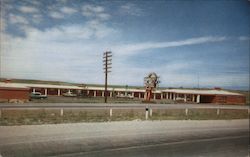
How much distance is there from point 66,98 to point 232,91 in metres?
4.36

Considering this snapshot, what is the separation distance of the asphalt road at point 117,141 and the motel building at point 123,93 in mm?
522

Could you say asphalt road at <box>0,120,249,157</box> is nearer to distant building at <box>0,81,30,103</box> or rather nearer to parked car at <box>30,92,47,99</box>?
distant building at <box>0,81,30,103</box>

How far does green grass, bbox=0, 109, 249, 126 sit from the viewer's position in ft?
14.7

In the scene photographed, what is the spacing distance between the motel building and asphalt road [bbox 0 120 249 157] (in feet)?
1.71

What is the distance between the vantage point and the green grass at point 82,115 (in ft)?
14.7

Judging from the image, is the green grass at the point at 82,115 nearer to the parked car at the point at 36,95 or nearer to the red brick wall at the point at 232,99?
the parked car at the point at 36,95

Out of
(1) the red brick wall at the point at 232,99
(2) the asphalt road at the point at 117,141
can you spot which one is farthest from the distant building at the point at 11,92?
(1) the red brick wall at the point at 232,99

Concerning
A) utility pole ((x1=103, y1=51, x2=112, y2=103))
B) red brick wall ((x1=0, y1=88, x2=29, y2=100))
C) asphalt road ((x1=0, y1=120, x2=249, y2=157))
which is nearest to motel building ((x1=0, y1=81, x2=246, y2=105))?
red brick wall ((x1=0, y1=88, x2=29, y2=100))

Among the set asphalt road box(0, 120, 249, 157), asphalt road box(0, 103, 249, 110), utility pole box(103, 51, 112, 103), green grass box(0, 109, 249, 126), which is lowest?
asphalt road box(0, 120, 249, 157)

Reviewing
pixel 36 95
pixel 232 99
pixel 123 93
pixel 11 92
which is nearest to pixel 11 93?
pixel 11 92

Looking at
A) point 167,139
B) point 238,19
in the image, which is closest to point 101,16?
point 167,139

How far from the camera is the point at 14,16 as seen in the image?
13.5 feet

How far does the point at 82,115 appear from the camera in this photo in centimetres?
557

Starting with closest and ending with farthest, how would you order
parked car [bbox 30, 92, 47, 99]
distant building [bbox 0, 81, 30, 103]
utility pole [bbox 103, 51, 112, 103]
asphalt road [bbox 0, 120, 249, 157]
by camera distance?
distant building [bbox 0, 81, 30, 103]
parked car [bbox 30, 92, 47, 99]
asphalt road [bbox 0, 120, 249, 157]
utility pole [bbox 103, 51, 112, 103]
